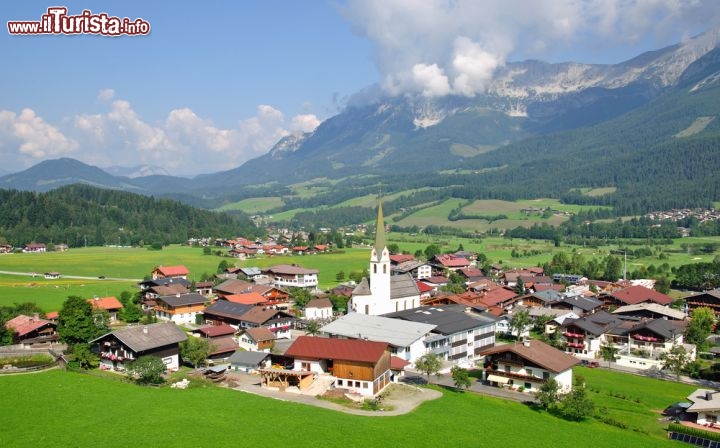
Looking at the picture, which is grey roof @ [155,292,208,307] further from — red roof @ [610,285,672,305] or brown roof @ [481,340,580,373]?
red roof @ [610,285,672,305]

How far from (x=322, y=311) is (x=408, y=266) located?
3072 centimetres

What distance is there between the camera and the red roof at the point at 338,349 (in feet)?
124

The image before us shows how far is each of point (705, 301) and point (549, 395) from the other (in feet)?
135

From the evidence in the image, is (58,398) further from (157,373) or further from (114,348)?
(114,348)

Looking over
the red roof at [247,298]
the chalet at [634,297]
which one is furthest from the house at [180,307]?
the chalet at [634,297]

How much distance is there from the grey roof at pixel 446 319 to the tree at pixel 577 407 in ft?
45.4

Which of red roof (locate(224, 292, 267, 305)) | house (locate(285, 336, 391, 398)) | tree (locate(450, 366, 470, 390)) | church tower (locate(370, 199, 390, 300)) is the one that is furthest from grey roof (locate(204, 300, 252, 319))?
tree (locate(450, 366, 470, 390))

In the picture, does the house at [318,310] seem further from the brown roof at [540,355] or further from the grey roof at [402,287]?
the brown roof at [540,355]

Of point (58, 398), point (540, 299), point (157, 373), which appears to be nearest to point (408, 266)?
point (540, 299)

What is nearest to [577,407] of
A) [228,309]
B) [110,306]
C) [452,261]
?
[228,309]

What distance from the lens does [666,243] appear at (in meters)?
131

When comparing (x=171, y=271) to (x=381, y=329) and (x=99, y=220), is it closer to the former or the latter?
(x=381, y=329)

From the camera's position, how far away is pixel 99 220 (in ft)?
482

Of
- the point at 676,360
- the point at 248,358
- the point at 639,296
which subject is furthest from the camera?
the point at 639,296
